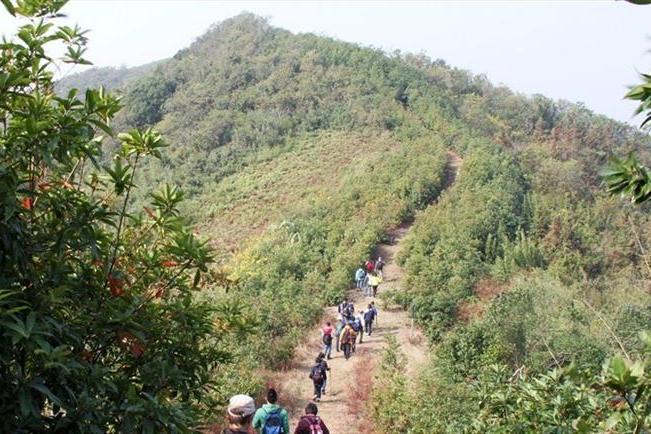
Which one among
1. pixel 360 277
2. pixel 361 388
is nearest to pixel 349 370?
pixel 361 388

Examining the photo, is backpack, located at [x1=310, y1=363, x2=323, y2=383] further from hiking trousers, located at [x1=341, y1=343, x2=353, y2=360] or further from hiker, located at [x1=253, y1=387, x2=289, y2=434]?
hiker, located at [x1=253, y1=387, x2=289, y2=434]

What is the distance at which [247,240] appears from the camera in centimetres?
2611

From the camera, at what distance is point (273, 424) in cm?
562

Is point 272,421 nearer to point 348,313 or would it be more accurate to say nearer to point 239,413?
point 239,413

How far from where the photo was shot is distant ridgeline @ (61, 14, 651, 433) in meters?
14.1

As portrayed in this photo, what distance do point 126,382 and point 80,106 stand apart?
1.40 metres

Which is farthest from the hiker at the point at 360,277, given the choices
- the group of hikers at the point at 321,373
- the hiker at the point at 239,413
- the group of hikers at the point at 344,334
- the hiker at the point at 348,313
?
the hiker at the point at 239,413

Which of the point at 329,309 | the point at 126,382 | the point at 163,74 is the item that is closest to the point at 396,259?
the point at 329,309

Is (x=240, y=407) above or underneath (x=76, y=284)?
underneath

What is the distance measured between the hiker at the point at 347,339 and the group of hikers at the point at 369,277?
375 cm

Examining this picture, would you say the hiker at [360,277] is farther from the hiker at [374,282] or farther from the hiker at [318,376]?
the hiker at [318,376]

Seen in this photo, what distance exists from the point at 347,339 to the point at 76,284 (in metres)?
11.6

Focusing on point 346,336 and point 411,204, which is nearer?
point 346,336

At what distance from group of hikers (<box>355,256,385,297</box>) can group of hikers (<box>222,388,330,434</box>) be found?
12.4 meters
